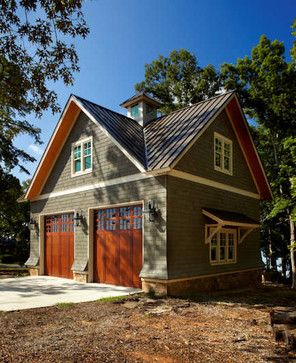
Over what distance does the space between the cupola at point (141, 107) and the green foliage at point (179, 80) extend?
40.7 ft

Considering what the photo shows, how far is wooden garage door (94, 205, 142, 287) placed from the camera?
1309 centimetres

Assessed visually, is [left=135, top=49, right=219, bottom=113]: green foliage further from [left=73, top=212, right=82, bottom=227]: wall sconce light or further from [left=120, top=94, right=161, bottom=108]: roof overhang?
[left=73, top=212, right=82, bottom=227]: wall sconce light

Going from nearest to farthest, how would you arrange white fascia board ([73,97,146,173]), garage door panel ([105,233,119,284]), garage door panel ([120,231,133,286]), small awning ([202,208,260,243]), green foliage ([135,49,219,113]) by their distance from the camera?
white fascia board ([73,97,146,173])
small awning ([202,208,260,243])
garage door panel ([120,231,133,286])
garage door panel ([105,233,119,284])
green foliage ([135,49,219,113])

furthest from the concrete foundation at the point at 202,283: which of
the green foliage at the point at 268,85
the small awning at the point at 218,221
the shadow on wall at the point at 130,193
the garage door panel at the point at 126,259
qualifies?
the green foliage at the point at 268,85

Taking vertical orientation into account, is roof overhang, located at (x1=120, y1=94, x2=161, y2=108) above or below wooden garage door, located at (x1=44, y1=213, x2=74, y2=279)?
above

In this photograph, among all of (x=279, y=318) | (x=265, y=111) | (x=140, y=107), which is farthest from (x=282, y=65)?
(x=279, y=318)

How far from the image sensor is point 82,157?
630 inches

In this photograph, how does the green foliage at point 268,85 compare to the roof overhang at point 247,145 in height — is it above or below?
above

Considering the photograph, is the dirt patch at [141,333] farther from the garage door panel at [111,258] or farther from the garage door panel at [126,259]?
the garage door panel at [111,258]

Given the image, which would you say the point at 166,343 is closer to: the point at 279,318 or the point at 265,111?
the point at 279,318

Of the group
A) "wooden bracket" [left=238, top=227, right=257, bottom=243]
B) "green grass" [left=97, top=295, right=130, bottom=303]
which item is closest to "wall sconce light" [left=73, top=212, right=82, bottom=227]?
"green grass" [left=97, top=295, right=130, bottom=303]

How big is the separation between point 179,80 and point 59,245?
66.0 feet

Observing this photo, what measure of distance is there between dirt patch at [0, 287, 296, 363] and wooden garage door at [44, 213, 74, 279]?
649 cm

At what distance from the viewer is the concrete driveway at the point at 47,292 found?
10.4 meters
